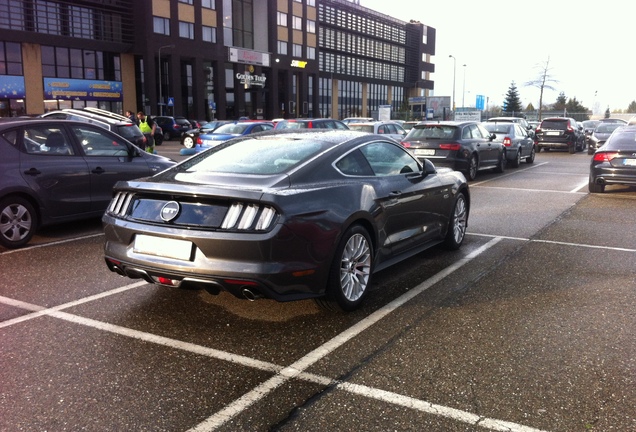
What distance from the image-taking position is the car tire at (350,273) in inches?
179

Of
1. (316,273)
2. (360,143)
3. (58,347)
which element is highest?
(360,143)

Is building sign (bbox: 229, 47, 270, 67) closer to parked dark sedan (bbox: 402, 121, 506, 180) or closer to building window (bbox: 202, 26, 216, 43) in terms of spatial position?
building window (bbox: 202, 26, 216, 43)

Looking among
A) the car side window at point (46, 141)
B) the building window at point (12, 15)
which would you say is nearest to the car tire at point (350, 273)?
the car side window at point (46, 141)

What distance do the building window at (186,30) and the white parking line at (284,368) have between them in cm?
5139

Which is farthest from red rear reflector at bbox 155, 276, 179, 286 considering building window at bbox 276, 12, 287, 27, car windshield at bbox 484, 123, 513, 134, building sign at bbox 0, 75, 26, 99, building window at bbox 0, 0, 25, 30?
building window at bbox 276, 12, 287, 27

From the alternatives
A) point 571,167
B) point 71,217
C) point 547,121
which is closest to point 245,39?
point 547,121

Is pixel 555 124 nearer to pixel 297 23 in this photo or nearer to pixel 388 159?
pixel 388 159

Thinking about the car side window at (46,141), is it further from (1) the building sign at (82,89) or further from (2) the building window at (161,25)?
(2) the building window at (161,25)

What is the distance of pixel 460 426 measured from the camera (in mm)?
3002

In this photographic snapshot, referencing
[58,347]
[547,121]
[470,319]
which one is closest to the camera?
[58,347]

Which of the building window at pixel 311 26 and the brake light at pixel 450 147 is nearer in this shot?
the brake light at pixel 450 147

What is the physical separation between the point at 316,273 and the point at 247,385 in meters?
1.13

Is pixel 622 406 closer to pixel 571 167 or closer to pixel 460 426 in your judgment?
pixel 460 426

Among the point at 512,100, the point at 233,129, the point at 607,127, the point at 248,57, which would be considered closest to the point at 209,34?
the point at 248,57
